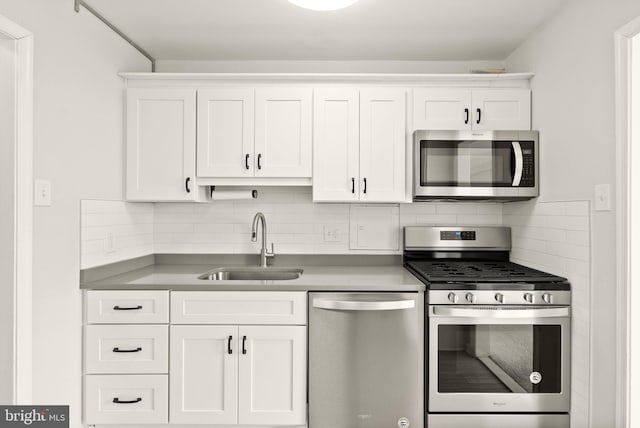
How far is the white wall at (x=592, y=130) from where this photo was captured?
1.87 meters

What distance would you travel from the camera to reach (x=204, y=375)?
229 centimetres

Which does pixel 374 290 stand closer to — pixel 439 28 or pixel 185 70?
pixel 439 28

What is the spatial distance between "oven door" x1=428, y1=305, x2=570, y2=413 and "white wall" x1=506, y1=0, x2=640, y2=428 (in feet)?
0.66

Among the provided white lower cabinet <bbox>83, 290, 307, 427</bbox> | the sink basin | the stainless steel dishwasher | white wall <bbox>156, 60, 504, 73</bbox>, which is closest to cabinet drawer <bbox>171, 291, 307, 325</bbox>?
white lower cabinet <bbox>83, 290, 307, 427</bbox>

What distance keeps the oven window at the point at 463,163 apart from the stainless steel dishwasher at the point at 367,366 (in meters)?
0.76

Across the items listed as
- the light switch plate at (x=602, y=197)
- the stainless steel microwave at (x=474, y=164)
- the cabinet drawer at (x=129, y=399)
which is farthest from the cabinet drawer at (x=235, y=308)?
the light switch plate at (x=602, y=197)

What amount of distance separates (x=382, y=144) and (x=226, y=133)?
971 mm

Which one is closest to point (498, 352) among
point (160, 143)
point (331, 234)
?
point (331, 234)

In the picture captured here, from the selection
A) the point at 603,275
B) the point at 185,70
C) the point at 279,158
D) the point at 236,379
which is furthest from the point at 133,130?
the point at 603,275

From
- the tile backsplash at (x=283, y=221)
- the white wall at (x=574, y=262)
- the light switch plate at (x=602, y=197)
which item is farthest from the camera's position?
the tile backsplash at (x=283, y=221)

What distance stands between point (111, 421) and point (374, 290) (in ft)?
5.07

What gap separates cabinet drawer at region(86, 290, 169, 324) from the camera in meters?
2.27

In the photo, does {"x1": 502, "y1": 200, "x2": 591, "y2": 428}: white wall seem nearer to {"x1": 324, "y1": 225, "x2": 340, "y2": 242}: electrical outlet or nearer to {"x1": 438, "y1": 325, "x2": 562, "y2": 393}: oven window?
{"x1": 438, "y1": 325, "x2": 562, "y2": 393}: oven window

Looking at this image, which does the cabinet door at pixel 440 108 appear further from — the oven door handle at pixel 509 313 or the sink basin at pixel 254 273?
the sink basin at pixel 254 273
